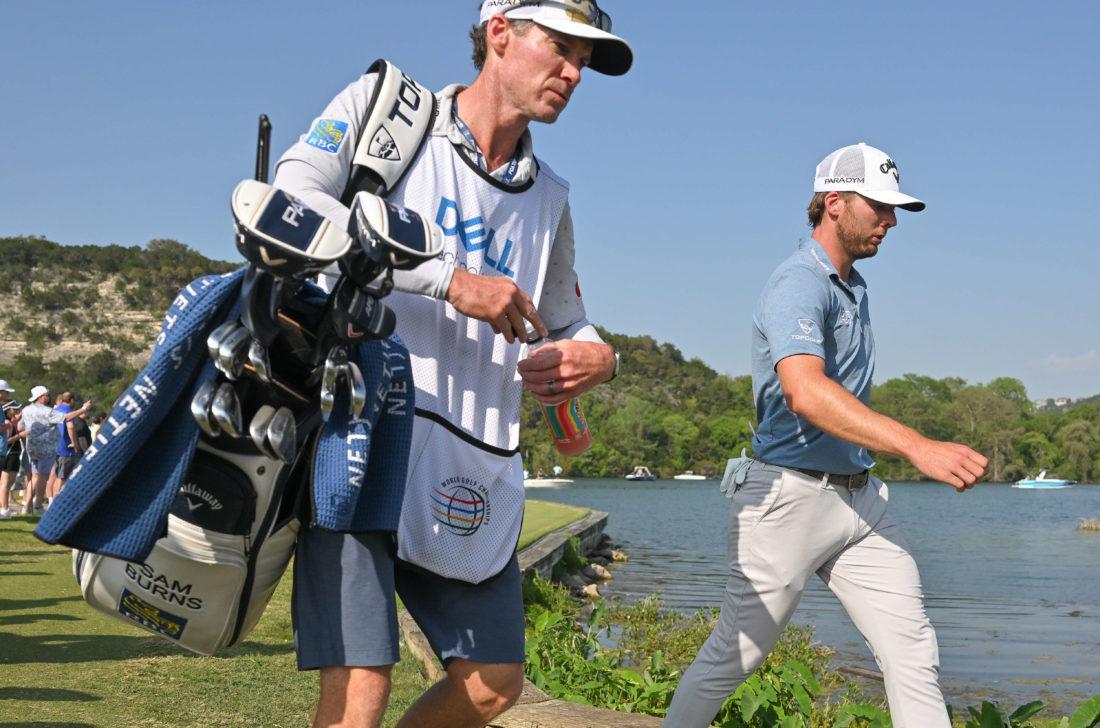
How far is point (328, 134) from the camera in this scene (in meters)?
2.89

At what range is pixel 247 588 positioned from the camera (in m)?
2.60

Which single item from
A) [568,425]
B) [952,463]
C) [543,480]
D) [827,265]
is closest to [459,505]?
[568,425]

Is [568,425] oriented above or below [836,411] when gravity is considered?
below

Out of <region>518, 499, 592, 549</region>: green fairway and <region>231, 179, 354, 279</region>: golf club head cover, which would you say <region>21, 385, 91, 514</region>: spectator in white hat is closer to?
<region>518, 499, 592, 549</region>: green fairway

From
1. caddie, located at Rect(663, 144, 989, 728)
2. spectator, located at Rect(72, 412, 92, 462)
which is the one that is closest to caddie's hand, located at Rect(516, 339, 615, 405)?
caddie, located at Rect(663, 144, 989, 728)

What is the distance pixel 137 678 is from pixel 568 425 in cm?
362

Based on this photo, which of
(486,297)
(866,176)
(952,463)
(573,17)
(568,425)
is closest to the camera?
(486,297)

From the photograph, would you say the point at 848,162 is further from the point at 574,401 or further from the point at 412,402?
the point at 412,402

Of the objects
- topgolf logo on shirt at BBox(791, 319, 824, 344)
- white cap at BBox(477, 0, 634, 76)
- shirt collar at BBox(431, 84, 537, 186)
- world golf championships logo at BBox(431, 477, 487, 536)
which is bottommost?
world golf championships logo at BBox(431, 477, 487, 536)

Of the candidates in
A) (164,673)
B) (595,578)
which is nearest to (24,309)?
(595,578)

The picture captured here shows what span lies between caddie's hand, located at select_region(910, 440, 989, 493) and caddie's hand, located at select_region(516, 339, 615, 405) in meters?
1.21

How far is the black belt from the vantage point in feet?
14.9

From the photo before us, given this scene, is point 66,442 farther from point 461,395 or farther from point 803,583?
point 461,395

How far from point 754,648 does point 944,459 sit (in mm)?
1114
